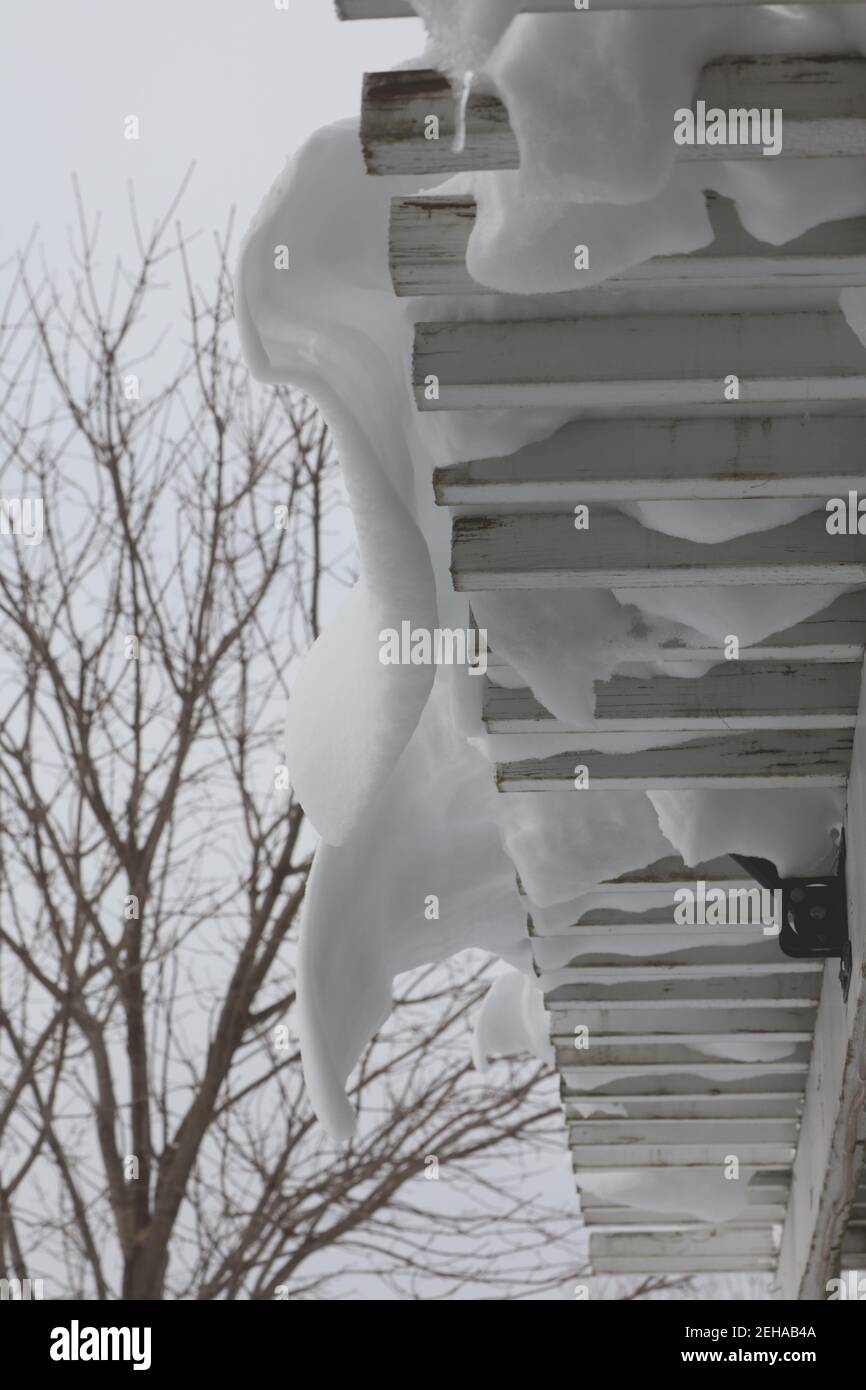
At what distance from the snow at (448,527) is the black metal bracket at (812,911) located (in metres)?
0.03

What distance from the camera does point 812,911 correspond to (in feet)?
8.58

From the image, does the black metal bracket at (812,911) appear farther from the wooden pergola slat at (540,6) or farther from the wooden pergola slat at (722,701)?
the wooden pergola slat at (540,6)

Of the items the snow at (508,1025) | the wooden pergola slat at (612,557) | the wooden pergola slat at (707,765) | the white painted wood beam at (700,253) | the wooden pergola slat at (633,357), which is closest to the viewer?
the white painted wood beam at (700,253)

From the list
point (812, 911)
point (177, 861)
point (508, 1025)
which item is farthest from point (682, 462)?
point (177, 861)

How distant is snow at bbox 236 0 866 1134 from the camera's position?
145cm

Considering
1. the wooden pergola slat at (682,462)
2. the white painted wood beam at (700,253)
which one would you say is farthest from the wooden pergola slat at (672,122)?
the wooden pergola slat at (682,462)

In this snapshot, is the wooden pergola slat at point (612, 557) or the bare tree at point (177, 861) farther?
the bare tree at point (177, 861)

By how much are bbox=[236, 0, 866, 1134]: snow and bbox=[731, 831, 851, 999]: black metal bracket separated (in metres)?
0.03

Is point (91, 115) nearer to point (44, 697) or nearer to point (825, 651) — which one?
point (44, 697)

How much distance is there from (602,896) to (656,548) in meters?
0.94

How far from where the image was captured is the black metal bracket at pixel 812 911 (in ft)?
8.55

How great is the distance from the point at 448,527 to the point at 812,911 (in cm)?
100

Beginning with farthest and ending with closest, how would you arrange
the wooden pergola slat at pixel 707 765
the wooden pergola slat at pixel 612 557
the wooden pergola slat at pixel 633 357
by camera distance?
1. the wooden pergola slat at pixel 707 765
2. the wooden pergola slat at pixel 612 557
3. the wooden pergola slat at pixel 633 357
